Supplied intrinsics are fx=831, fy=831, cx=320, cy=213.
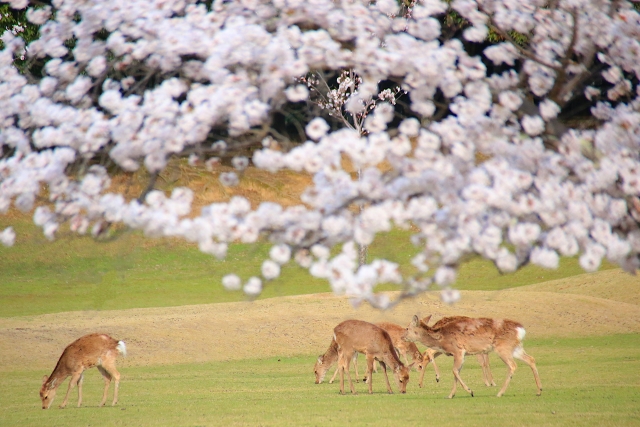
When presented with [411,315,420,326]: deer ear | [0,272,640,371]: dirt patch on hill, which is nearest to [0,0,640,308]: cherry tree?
[411,315,420,326]: deer ear

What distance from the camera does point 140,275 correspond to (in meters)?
37.0

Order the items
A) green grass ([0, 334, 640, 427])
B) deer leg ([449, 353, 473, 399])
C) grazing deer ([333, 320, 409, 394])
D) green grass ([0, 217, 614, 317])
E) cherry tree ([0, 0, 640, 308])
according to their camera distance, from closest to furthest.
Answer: cherry tree ([0, 0, 640, 308]) < green grass ([0, 334, 640, 427]) < deer leg ([449, 353, 473, 399]) < grazing deer ([333, 320, 409, 394]) < green grass ([0, 217, 614, 317])

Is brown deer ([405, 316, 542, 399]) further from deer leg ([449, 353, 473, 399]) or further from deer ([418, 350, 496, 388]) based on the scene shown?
deer ([418, 350, 496, 388])

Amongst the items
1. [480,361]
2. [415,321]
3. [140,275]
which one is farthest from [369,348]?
[140,275]

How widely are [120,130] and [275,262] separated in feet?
5.58

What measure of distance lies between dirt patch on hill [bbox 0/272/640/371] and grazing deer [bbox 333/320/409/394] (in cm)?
825

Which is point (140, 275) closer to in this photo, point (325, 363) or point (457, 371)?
point (325, 363)

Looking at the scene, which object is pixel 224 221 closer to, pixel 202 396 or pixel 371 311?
pixel 202 396

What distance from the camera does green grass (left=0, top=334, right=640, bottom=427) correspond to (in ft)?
40.2

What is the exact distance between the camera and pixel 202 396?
1569cm

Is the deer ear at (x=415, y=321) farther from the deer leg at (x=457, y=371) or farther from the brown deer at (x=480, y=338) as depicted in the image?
the deer leg at (x=457, y=371)

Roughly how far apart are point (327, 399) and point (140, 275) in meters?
23.7

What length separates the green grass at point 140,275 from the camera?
3322cm

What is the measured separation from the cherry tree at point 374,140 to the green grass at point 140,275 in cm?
2521
